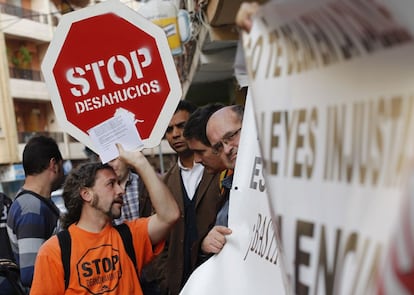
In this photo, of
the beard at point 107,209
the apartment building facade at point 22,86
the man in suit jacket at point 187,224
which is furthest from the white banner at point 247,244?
the apartment building facade at point 22,86

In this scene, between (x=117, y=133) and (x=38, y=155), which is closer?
(x=117, y=133)

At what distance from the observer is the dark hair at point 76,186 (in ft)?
7.14

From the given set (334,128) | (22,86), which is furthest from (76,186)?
(22,86)

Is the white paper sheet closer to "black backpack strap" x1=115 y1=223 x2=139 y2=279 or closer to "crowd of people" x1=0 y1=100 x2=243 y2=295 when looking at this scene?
"crowd of people" x1=0 y1=100 x2=243 y2=295

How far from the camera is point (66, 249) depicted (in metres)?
1.95

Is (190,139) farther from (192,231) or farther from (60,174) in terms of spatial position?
(60,174)

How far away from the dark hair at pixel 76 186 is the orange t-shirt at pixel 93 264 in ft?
0.43

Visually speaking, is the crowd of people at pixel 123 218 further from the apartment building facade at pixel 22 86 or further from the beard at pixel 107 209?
the apartment building facade at pixel 22 86

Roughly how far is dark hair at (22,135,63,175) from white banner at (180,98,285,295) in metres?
1.49

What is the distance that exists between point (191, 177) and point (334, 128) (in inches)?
94.7

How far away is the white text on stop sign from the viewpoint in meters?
1.88

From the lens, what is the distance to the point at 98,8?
1.85m

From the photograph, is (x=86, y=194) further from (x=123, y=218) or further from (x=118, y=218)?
(x=123, y=218)

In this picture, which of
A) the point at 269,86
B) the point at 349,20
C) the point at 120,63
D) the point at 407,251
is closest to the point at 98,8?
the point at 120,63
